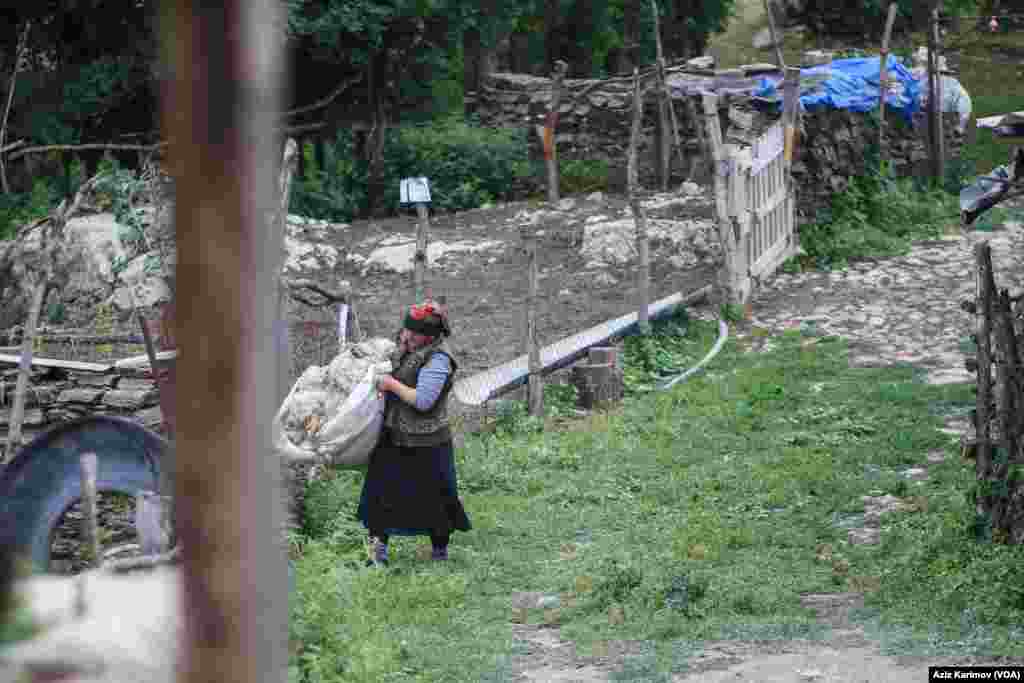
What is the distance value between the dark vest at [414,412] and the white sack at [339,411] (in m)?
0.13

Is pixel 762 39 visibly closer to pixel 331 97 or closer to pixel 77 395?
pixel 331 97

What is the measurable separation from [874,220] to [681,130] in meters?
4.33

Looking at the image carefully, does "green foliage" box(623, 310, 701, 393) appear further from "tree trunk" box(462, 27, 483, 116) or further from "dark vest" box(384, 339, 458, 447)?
"tree trunk" box(462, 27, 483, 116)

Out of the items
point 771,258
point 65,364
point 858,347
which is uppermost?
point 65,364

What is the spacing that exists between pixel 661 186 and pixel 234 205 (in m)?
18.1

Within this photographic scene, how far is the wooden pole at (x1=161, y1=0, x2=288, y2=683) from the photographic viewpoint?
5.39 feet

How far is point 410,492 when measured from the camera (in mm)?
7707

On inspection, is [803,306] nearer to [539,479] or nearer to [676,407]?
[676,407]

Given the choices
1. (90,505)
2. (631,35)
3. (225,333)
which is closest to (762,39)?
(631,35)

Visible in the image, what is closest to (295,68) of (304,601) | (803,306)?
(803,306)

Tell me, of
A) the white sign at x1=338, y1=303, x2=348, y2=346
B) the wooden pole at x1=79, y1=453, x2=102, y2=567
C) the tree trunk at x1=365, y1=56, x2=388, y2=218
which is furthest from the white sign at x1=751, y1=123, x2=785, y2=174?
the wooden pole at x1=79, y1=453, x2=102, y2=567

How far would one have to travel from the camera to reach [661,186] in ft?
64.0

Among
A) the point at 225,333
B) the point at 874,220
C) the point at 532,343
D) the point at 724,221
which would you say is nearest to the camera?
the point at 225,333

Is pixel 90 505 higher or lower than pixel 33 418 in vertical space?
higher
